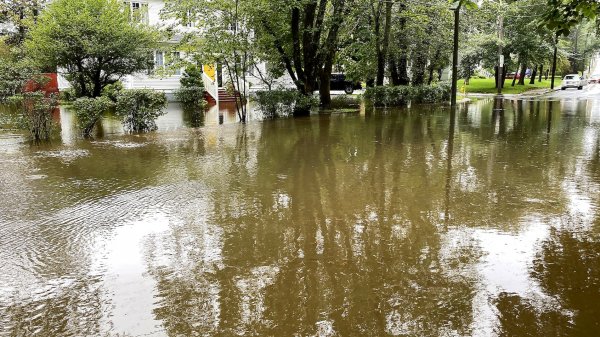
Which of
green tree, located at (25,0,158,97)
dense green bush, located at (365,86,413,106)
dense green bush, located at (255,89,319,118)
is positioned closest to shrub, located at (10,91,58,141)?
green tree, located at (25,0,158,97)

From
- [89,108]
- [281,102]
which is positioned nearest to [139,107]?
[89,108]

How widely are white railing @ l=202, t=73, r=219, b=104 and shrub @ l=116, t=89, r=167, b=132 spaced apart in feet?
42.3

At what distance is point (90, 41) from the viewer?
61.8 feet

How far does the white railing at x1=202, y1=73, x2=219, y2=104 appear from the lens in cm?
2776

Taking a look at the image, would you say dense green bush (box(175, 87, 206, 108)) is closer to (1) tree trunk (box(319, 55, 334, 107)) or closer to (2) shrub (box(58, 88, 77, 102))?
(2) shrub (box(58, 88, 77, 102))

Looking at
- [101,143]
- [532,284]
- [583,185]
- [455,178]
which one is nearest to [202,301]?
[532,284]

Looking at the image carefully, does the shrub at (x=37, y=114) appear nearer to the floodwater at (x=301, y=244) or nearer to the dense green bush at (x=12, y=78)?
the floodwater at (x=301, y=244)

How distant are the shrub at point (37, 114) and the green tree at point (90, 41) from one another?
6524 mm

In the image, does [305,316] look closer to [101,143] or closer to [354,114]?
[101,143]

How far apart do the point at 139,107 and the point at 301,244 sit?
10824mm

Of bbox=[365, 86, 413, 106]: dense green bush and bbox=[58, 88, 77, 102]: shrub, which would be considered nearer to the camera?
bbox=[58, 88, 77, 102]: shrub

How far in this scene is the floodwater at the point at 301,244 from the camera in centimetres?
369

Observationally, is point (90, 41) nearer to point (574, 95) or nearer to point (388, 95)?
point (388, 95)

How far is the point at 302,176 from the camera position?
335 inches
